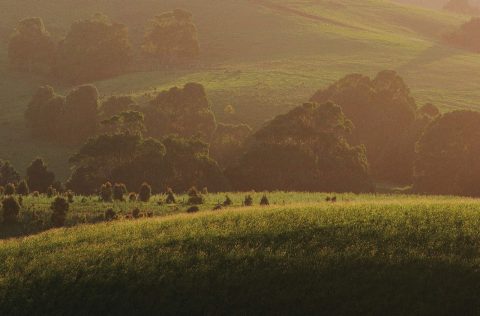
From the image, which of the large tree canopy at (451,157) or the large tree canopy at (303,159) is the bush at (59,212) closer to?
the large tree canopy at (303,159)

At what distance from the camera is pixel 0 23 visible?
164000 mm

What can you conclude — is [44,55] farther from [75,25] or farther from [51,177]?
[51,177]

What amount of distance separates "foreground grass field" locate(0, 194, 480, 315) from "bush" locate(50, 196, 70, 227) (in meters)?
5.89

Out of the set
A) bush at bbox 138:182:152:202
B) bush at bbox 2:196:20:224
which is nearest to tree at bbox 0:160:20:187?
bush at bbox 138:182:152:202

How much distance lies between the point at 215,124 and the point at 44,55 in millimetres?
65094

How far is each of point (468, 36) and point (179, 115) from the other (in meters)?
129

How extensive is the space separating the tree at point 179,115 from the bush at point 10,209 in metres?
45.8

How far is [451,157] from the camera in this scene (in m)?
69.2

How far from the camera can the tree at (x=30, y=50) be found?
5153 inches

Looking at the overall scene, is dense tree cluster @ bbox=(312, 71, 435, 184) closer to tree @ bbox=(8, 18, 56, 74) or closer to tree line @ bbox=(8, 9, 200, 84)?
tree line @ bbox=(8, 9, 200, 84)

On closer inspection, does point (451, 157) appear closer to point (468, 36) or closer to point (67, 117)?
point (67, 117)

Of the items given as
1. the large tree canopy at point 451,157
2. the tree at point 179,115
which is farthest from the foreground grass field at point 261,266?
the tree at point 179,115

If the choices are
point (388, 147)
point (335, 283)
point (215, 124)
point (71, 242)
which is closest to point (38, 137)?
point (215, 124)

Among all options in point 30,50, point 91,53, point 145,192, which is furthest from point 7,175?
point 30,50
